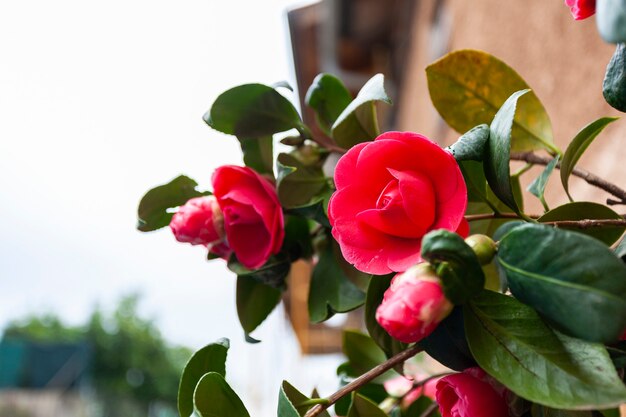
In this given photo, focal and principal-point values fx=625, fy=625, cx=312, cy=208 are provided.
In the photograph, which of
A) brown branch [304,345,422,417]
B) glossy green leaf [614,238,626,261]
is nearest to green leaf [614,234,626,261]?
glossy green leaf [614,238,626,261]

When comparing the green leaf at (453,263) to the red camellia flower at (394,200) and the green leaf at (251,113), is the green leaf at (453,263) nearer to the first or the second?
the red camellia flower at (394,200)

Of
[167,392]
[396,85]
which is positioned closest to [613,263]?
[396,85]

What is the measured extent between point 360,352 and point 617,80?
363 millimetres

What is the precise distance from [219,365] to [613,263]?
248mm

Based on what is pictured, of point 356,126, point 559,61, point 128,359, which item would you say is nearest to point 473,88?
point 356,126

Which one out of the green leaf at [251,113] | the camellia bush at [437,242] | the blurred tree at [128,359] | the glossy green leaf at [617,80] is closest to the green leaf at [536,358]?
the camellia bush at [437,242]

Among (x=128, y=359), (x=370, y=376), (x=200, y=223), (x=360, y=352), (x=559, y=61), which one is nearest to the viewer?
(x=370, y=376)

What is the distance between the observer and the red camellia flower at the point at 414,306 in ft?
0.83

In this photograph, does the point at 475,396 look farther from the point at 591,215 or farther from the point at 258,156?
the point at 258,156

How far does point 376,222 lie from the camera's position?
Result: 1.00 feet

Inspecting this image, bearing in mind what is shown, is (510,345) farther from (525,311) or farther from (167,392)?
(167,392)

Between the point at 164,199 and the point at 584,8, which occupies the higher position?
the point at 584,8

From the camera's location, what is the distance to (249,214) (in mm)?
438

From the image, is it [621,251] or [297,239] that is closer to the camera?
[621,251]
